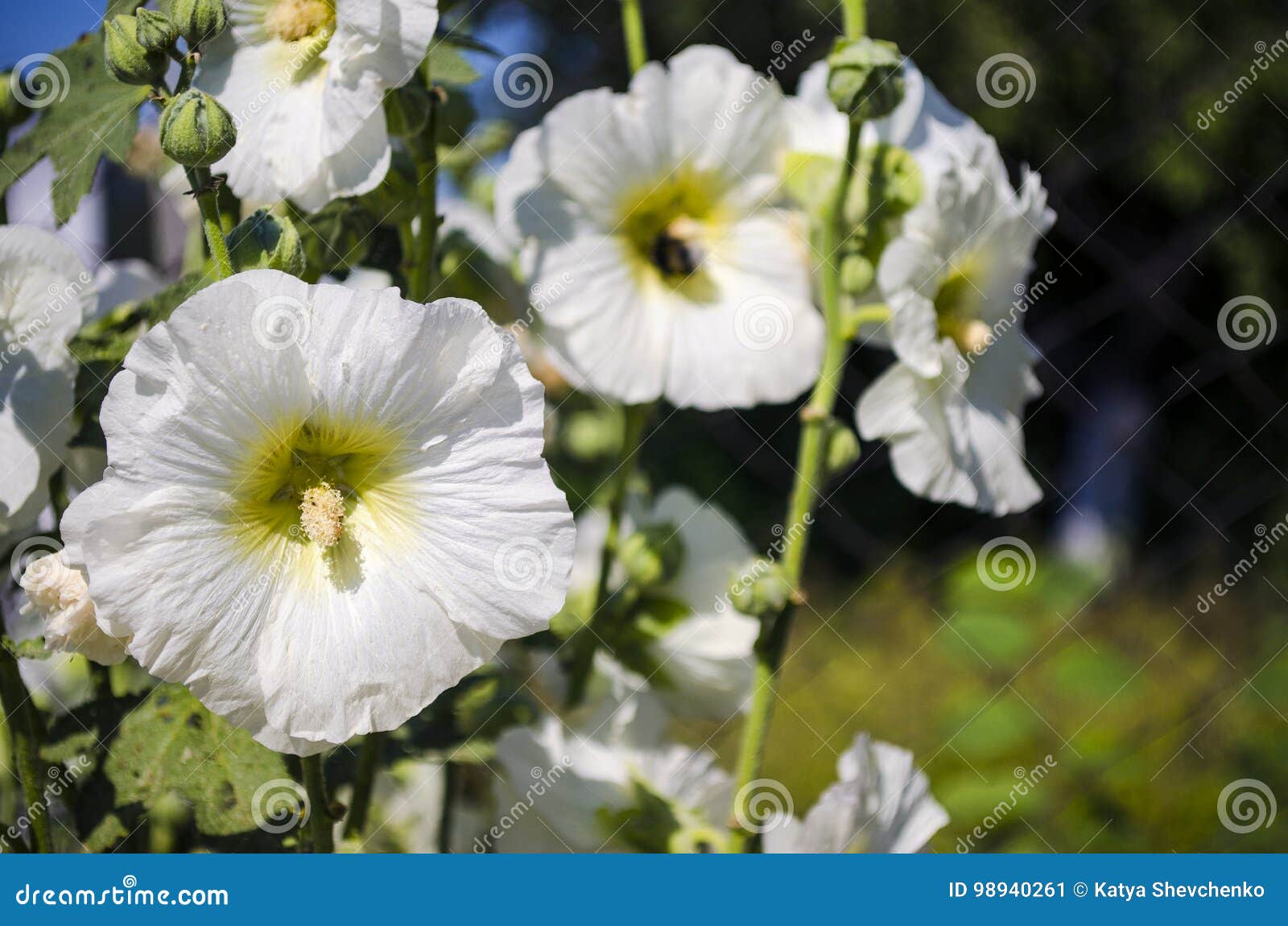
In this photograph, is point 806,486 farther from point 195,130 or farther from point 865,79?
point 195,130

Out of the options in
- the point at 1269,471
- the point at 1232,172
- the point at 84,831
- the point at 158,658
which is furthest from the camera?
the point at 1269,471

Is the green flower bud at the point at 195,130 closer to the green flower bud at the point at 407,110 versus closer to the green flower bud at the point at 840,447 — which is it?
the green flower bud at the point at 407,110

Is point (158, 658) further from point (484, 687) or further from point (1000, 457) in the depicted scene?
point (1000, 457)

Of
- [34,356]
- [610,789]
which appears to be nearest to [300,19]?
[34,356]

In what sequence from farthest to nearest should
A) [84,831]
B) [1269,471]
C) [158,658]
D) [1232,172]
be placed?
[1269,471], [1232,172], [84,831], [158,658]

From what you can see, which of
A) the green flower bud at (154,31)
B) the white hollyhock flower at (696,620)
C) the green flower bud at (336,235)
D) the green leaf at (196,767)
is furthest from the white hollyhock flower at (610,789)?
the green flower bud at (154,31)

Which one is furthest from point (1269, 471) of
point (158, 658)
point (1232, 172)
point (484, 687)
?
point (158, 658)
